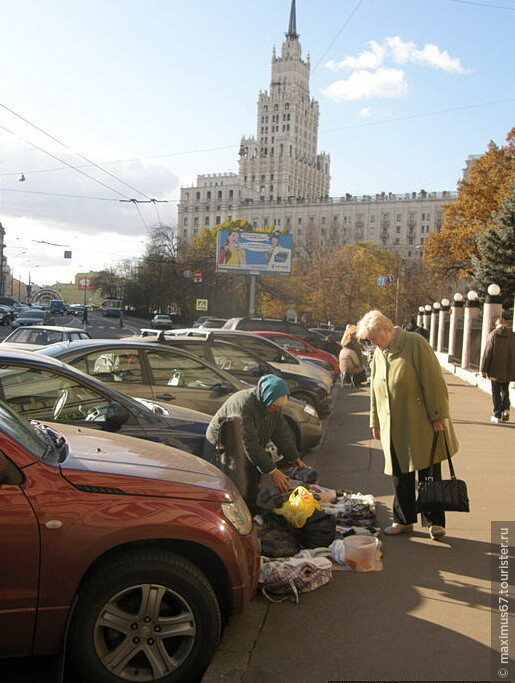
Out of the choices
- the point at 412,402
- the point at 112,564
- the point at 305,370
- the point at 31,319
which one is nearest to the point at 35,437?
the point at 112,564

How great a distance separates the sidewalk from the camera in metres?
3.49

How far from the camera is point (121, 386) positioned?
7.80 metres

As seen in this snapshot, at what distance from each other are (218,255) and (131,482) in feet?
146

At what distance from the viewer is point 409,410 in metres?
5.43

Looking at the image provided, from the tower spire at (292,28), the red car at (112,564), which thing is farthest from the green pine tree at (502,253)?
the tower spire at (292,28)

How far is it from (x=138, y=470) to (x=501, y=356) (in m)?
9.55

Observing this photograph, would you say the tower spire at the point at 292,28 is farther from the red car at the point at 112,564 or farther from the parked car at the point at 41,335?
the red car at the point at 112,564

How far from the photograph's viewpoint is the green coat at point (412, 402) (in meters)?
5.38

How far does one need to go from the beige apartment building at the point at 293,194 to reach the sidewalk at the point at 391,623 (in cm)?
11922

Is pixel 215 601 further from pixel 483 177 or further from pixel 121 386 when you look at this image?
pixel 483 177

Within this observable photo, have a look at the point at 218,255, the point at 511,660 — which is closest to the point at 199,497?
the point at 511,660

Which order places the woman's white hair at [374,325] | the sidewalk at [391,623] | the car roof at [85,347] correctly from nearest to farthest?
the sidewalk at [391,623] → the woman's white hair at [374,325] → the car roof at [85,347]

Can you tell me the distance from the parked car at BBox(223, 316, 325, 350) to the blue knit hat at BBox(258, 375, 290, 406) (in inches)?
570

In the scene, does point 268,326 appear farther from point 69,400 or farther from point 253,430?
point 253,430
